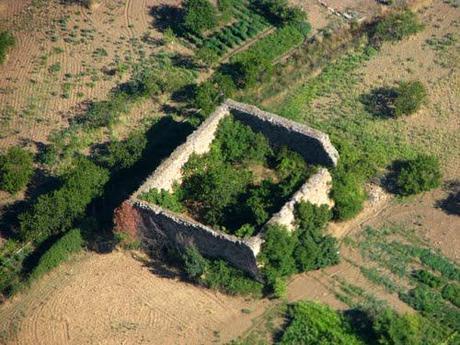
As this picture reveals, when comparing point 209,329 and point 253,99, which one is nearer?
point 209,329

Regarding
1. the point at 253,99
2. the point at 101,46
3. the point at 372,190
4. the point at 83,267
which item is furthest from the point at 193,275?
the point at 101,46

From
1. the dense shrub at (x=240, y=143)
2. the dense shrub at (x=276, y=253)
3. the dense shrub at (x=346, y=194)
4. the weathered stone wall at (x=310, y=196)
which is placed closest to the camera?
the dense shrub at (x=276, y=253)

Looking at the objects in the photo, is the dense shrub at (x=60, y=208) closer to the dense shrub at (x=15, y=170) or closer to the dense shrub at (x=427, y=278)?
the dense shrub at (x=15, y=170)

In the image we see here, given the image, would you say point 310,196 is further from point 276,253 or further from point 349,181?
point 276,253

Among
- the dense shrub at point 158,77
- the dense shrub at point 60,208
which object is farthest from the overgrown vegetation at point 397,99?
the dense shrub at point 60,208

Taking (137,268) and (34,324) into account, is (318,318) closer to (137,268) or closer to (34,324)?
(137,268)
